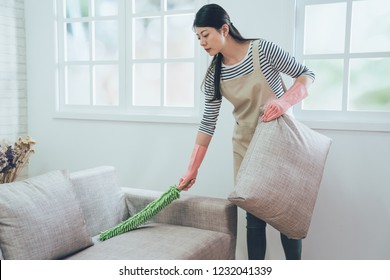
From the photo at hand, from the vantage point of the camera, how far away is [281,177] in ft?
5.92

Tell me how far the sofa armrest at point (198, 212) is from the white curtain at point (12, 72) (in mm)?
1516

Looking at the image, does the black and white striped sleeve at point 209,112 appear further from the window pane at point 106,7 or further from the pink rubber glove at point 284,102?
the window pane at point 106,7

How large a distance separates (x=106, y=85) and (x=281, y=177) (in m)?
1.85

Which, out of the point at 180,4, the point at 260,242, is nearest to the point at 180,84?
the point at 180,4

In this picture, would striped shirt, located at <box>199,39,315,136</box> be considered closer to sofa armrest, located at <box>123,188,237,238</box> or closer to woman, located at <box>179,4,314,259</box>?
woman, located at <box>179,4,314,259</box>

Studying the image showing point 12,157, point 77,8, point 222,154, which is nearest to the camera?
point 222,154

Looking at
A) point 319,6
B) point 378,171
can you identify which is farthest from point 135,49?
point 378,171

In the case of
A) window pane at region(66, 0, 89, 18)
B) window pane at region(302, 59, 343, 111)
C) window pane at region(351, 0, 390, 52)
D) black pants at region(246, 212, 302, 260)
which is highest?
window pane at region(66, 0, 89, 18)

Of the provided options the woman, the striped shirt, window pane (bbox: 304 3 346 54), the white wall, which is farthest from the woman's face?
window pane (bbox: 304 3 346 54)

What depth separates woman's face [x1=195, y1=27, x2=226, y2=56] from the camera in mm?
1931

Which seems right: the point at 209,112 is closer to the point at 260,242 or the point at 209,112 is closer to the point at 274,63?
the point at 274,63

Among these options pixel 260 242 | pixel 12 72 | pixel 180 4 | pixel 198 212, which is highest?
pixel 180 4

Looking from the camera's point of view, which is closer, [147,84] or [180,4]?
[180,4]

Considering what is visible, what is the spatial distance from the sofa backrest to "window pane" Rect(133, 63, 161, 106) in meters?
0.84
